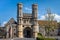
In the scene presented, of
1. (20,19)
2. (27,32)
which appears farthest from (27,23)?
(20,19)

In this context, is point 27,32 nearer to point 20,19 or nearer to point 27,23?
point 27,23

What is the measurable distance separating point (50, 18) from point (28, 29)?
25074 mm

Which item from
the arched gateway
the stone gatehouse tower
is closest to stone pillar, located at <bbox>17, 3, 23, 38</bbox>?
the stone gatehouse tower

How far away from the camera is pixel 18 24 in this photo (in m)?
81.8

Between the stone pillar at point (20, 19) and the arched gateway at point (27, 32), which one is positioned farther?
the arched gateway at point (27, 32)

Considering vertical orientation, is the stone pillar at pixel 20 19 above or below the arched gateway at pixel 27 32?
above

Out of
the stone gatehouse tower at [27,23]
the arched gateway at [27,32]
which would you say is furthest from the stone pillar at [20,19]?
the arched gateway at [27,32]

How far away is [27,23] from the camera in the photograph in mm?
84438

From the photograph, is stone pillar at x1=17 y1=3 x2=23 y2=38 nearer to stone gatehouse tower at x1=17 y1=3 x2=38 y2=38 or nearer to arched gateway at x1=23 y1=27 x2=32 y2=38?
stone gatehouse tower at x1=17 y1=3 x2=38 y2=38

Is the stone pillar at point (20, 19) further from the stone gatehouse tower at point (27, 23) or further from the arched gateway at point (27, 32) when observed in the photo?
the arched gateway at point (27, 32)

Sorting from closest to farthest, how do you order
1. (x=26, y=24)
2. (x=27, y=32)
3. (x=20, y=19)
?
(x=20, y=19) → (x=26, y=24) → (x=27, y=32)

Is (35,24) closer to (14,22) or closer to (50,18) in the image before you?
(14,22)

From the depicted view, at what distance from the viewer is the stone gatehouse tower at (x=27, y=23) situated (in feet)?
266

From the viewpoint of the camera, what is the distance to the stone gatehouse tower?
8112cm
